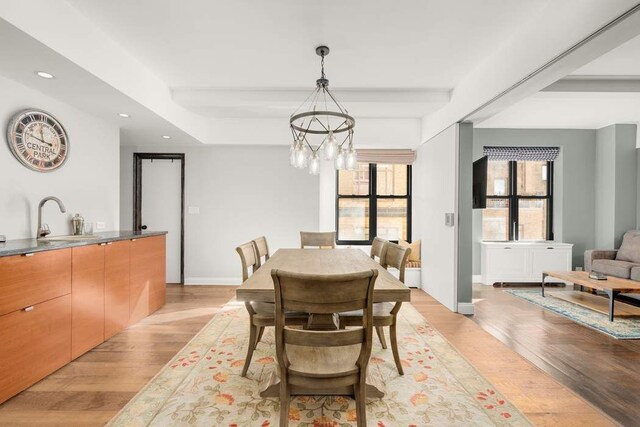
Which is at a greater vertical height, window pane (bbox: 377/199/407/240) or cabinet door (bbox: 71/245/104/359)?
window pane (bbox: 377/199/407/240)

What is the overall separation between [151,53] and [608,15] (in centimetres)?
334

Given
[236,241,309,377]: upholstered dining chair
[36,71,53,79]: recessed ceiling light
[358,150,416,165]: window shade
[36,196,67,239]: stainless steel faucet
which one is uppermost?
[36,71,53,79]: recessed ceiling light

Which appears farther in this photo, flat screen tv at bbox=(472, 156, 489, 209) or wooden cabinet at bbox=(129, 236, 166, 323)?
flat screen tv at bbox=(472, 156, 489, 209)

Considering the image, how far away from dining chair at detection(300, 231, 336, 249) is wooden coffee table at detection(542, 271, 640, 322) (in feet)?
9.88

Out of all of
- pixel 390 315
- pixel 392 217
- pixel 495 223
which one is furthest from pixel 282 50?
pixel 495 223

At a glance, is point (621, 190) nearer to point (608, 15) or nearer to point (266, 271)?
point (608, 15)

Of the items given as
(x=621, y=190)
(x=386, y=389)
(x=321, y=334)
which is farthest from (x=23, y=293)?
(x=621, y=190)

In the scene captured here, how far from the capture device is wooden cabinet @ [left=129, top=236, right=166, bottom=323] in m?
3.13

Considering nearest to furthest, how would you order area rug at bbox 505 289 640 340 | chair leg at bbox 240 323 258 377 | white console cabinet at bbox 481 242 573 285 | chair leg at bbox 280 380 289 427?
chair leg at bbox 280 380 289 427, chair leg at bbox 240 323 258 377, area rug at bbox 505 289 640 340, white console cabinet at bbox 481 242 573 285

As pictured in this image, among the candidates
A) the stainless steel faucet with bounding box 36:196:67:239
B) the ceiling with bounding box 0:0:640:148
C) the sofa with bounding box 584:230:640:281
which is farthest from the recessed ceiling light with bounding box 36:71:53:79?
the sofa with bounding box 584:230:640:281

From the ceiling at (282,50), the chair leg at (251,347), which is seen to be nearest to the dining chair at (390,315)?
the chair leg at (251,347)

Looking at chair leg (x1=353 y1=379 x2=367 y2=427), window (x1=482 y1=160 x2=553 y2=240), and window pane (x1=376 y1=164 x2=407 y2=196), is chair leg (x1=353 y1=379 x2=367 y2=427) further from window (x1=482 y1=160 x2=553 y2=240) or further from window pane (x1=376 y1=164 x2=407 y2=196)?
window (x1=482 y1=160 x2=553 y2=240)

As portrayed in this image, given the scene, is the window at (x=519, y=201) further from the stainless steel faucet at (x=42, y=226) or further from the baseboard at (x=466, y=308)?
the stainless steel faucet at (x=42, y=226)

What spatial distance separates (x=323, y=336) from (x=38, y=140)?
3041 mm
